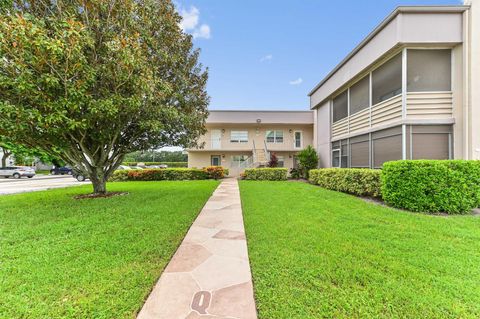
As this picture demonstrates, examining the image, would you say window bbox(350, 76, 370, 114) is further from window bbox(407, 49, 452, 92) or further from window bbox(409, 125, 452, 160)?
window bbox(409, 125, 452, 160)

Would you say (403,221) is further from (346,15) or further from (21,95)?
(346,15)

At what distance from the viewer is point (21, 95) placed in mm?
5301

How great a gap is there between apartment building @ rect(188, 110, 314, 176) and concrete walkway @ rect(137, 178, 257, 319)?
15477 millimetres

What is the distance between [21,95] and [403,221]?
32.1 feet

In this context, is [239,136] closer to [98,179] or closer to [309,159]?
[309,159]

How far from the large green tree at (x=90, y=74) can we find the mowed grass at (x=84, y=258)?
2.45 metres

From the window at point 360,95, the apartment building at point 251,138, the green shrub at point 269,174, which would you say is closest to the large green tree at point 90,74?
the window at point 360,95

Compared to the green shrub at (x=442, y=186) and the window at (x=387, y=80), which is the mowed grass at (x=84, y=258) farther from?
the window at (x=387, y=80)

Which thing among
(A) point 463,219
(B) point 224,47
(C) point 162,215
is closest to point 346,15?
(B) point 224,47

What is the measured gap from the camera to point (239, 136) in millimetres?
20359

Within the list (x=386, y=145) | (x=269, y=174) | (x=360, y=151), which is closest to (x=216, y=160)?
(x=269, y=174)

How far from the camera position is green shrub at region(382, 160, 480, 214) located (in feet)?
18.2

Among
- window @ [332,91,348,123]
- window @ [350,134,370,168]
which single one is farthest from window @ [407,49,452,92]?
window @ [332,91,348,123]

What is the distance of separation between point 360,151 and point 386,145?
161 centimetres
